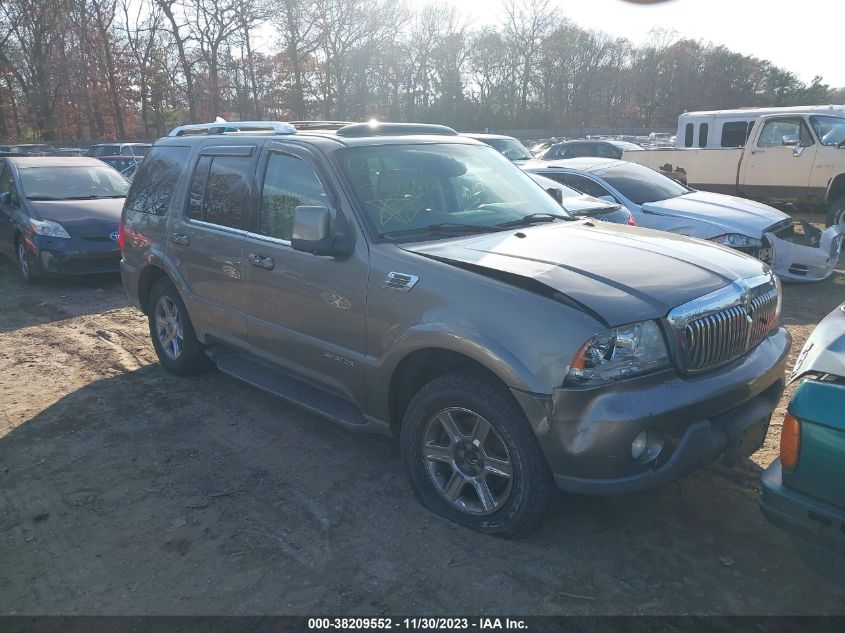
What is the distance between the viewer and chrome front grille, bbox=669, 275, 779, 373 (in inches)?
118

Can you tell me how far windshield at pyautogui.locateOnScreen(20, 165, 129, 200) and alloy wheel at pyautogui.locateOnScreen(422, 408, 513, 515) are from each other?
29.4 feet

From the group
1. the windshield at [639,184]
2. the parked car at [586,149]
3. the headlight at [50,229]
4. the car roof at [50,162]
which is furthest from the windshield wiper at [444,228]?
the parked car at [586,149]

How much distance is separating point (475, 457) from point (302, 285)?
1.54 m

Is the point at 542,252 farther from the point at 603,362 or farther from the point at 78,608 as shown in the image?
the point at 78,608

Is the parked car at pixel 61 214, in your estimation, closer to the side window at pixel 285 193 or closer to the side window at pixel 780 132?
the side window at pixel 285 193

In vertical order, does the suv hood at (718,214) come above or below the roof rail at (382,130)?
below

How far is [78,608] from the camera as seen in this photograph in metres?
2.96

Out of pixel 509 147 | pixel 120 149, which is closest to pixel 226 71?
pixel 120 149

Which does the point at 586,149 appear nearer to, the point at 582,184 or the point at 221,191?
the point at 582,184

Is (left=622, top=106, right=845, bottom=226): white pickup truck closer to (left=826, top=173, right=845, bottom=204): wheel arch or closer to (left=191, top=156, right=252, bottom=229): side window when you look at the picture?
(left=826, top=173, right=845, bottom=204): wheel arch

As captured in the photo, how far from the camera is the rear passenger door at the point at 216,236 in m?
4.66

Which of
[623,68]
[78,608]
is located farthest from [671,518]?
[623,68]

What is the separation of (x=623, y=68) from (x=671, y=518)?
57.9m

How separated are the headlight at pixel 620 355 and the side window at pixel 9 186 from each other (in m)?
10.1
